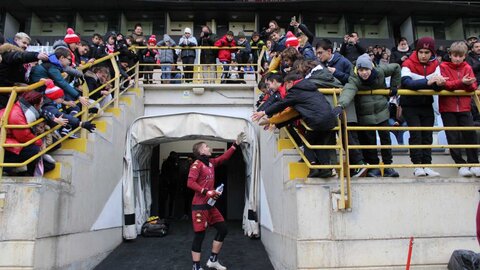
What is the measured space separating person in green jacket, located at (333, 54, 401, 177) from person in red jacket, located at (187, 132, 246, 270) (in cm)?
216

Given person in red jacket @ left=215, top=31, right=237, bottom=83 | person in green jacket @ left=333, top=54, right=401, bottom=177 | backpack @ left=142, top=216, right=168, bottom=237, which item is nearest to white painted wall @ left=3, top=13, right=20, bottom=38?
person in red jacket @ left=215, top=31, right=237, bottom=83

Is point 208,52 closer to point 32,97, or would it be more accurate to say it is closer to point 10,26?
point 32,97

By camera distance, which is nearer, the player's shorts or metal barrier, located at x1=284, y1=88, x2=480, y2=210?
metal barrier, located at x1=284, y1=88, x2=480, y2=210

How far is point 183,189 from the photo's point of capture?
11.6 meters

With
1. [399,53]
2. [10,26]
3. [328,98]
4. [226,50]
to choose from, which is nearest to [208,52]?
[226,50]

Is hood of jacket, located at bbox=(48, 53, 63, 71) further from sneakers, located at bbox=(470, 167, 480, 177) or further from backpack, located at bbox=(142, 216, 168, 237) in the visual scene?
sneakers, located at bbox=(470, 167, 480, 177)

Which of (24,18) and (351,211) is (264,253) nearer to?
(351,211)

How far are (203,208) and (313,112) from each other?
2.26m

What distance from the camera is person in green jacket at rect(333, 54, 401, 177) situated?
4691mm

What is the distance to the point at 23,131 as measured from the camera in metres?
4.30

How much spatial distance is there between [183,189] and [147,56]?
4.07 metres

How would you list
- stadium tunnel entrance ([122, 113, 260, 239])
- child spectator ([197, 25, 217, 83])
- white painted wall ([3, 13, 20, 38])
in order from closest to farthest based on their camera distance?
stadium tunnel entrance ([122, 113, 260, 239]), child spectator ([197, 25, 217, 83]), white painted wall ([3, 13, 20, 38])

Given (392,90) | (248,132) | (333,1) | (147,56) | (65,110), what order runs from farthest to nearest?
(333,1)
(147,56)
(248,132)
(65,110)
(392,90)

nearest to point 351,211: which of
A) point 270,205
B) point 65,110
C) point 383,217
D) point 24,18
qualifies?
point 383,217
